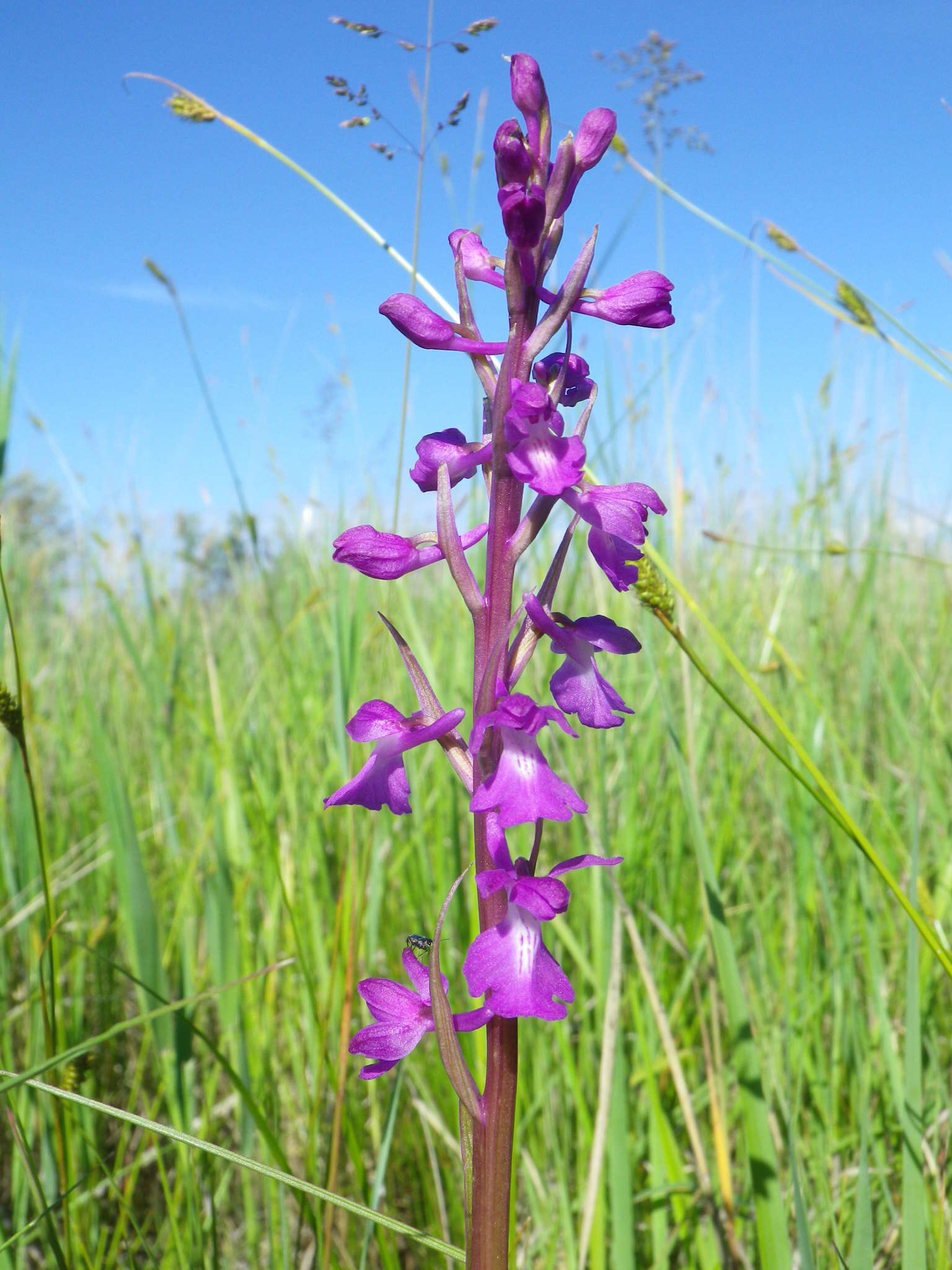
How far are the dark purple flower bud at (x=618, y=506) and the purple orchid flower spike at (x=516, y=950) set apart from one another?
0.97 feet

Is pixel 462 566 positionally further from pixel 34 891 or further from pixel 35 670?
pixel 35 670

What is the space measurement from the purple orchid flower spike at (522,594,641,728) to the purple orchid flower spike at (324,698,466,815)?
13cm

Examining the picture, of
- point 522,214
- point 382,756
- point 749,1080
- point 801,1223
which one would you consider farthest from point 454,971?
point 522,214

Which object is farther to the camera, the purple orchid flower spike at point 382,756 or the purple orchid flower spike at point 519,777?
the purple orchid flower spike at point 382,756

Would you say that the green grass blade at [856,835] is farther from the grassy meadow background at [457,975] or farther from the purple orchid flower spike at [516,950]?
the purple orchid flower spike at [516,950]

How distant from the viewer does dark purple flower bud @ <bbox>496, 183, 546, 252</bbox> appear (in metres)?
0.78

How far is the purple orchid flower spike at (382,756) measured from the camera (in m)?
0.89

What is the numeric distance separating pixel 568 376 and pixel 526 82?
0.27 m

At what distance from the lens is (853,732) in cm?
273

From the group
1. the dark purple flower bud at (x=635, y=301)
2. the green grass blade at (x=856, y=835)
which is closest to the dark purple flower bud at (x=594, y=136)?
the dark purple flower bud at (x=635, y=301)

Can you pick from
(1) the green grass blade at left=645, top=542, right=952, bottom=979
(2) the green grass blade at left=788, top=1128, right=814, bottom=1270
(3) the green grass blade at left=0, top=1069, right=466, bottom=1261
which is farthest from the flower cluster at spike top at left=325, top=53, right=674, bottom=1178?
(2) the green grass blade at left=788, top=1128, right=814, bottom=1270

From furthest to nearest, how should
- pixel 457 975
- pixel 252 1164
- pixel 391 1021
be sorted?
1. pixel 457 975
2. pixel 391 1021
3. pixel 252 1164

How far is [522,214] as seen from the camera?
786 mm

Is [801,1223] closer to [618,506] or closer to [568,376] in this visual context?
[618,506]
